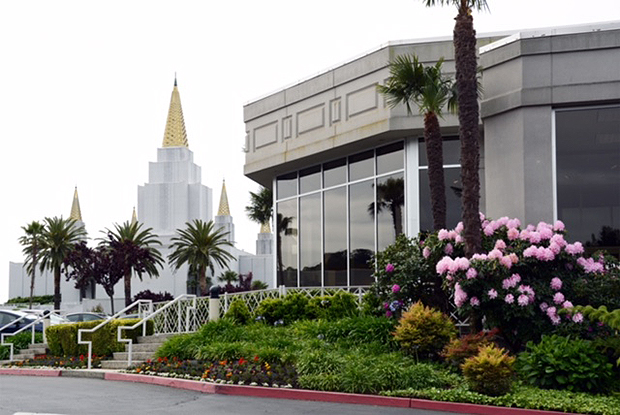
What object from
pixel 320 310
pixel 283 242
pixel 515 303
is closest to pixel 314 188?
pixel 283 242

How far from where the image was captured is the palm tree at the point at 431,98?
58.6ft

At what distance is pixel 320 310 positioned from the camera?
1911 centimetres

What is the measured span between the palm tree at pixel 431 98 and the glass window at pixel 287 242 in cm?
686

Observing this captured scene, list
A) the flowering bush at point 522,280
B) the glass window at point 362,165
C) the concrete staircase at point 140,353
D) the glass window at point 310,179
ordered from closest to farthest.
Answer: the flowering bush at point 522,280 → the concrete staircase at point 140,353 → the glass window at point 362,165 → the glass window at point 310,179

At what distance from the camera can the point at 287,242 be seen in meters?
25.8

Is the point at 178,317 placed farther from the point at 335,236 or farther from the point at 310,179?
the point at 310,179

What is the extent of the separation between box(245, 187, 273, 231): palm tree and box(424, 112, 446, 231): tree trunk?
19.7 m

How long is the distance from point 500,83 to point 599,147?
8.74 ft

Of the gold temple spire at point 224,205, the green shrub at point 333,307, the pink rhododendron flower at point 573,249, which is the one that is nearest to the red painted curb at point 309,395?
the pink rhododendron flower at point 573,249

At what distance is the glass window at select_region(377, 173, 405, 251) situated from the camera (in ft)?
70.5

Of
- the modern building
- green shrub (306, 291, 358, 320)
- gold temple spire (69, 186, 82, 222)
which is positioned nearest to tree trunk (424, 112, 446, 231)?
the modern building

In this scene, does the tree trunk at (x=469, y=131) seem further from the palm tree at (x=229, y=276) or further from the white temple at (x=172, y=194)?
the white temple at (x=172, y=194)

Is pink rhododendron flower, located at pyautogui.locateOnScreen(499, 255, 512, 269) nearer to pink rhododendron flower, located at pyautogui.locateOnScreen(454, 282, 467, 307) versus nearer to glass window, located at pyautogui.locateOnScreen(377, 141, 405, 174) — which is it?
pink rhododendron flower, located at pyautogui.locateOnScreen(454, 282, 467, 307)

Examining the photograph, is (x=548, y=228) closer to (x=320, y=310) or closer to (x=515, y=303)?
(x=515, y=303)
